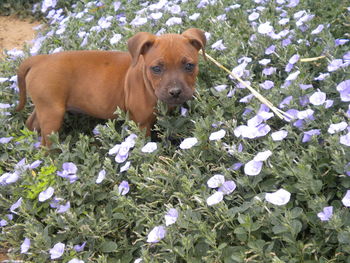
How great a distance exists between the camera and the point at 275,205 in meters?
2.53

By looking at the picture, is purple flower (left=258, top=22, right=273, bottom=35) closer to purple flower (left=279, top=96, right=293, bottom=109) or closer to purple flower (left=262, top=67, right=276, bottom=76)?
purple flower (left=262, top=67, right=276, bottom=76)

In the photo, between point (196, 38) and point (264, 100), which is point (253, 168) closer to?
point (264, 100)

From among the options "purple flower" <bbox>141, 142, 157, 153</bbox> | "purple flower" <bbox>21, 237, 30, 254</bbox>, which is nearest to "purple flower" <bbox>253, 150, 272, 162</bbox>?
"purple flower" <bbox>141, 142, 157, 153</bbox>

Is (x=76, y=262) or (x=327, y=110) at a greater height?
(x=327, y=110)

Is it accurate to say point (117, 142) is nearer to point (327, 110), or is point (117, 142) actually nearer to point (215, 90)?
point (215, 90)

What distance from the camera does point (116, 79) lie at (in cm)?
395

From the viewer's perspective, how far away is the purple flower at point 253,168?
271 cm

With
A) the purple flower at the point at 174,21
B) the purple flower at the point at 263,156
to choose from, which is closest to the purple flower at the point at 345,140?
the purple flower at the point at 263,156

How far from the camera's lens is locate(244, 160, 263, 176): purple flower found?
2711 millimetres

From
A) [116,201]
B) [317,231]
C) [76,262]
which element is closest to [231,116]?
[116,201]

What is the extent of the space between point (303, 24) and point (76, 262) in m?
2.77

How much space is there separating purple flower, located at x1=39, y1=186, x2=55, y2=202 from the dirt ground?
12.9 ft

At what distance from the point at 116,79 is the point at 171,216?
5.19 feet

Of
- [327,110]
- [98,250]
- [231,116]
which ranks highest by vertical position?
[327,110]
